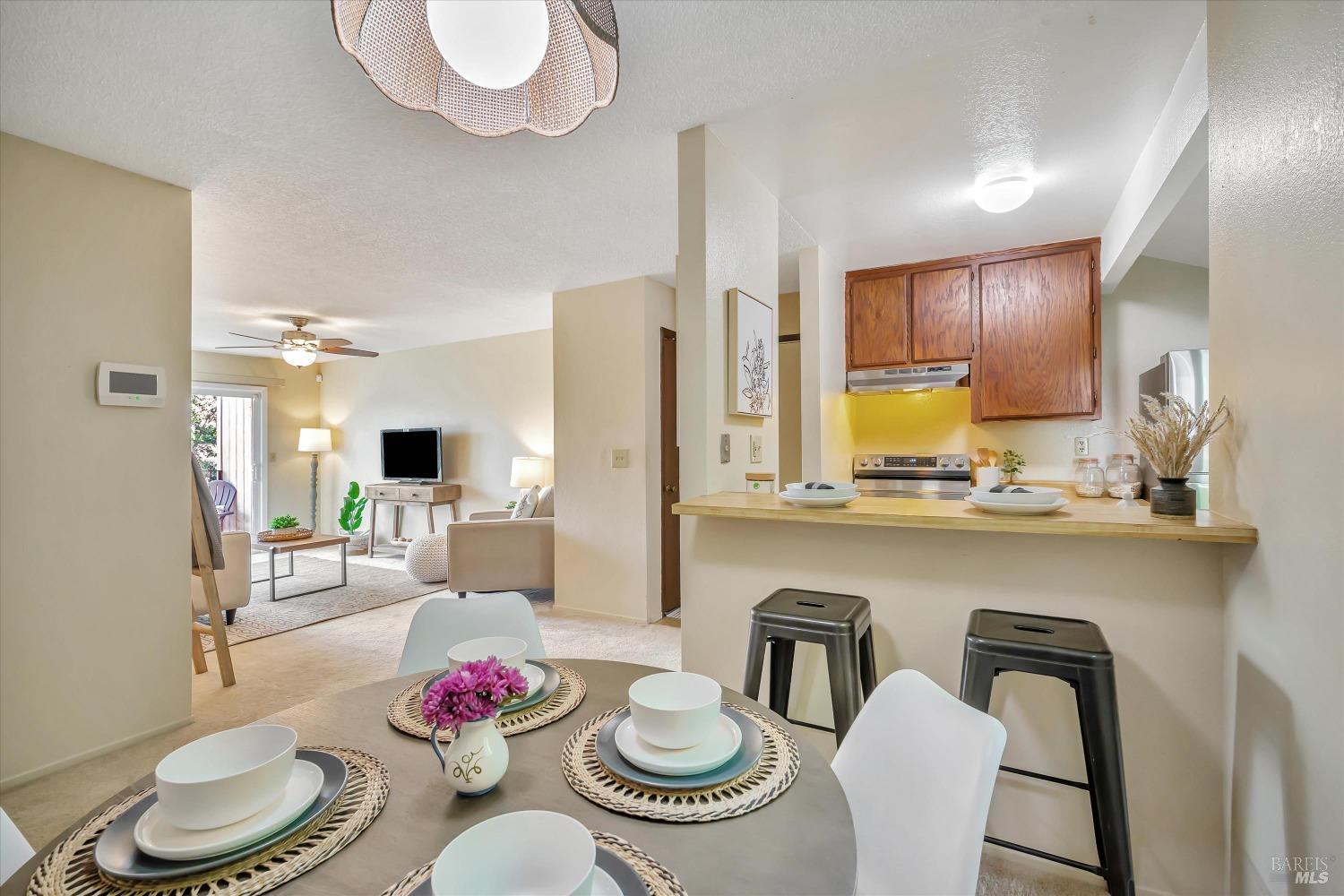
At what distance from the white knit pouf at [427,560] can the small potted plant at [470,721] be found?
4492 mm

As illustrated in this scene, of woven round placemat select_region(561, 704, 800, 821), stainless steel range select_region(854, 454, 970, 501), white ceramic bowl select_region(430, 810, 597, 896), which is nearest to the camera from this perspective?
white ceramic bowl select_region(430, 810, 597, 896)

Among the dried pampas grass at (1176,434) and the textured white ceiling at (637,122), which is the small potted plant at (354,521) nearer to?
the textured white ceiling at (637,122)

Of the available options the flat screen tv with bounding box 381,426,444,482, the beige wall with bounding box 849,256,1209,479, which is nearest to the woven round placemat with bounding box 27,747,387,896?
the beige wall with bounding box 849,256,1209,479

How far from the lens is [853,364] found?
3.86m

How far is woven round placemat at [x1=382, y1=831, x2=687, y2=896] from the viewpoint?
2.05 ft

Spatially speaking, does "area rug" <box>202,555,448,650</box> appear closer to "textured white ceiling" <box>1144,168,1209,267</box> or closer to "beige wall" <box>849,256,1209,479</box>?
"beige wall" <box>849,256,1209,479</box>

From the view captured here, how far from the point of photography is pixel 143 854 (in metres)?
0.67

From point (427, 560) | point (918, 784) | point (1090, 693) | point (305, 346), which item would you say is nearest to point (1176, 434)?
point (1090, 693)

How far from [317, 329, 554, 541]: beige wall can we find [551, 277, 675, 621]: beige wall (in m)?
1.65

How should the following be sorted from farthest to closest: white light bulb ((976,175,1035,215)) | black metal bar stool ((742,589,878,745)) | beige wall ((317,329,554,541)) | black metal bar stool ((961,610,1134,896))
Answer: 1. beige wall ((317,329,554,541))
2. white light bulb ((976,175,1035,215))
3. black metal bar stool ((742,589,878,745))
4. black metal bar stool ((961,610,1134,896))

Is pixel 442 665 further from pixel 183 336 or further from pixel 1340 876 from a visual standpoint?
pixel 183 336

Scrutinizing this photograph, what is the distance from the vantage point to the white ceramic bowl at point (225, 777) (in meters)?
0.67

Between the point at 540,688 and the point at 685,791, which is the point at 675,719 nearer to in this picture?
the point at 685,791

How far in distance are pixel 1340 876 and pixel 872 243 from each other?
3.08 metres
